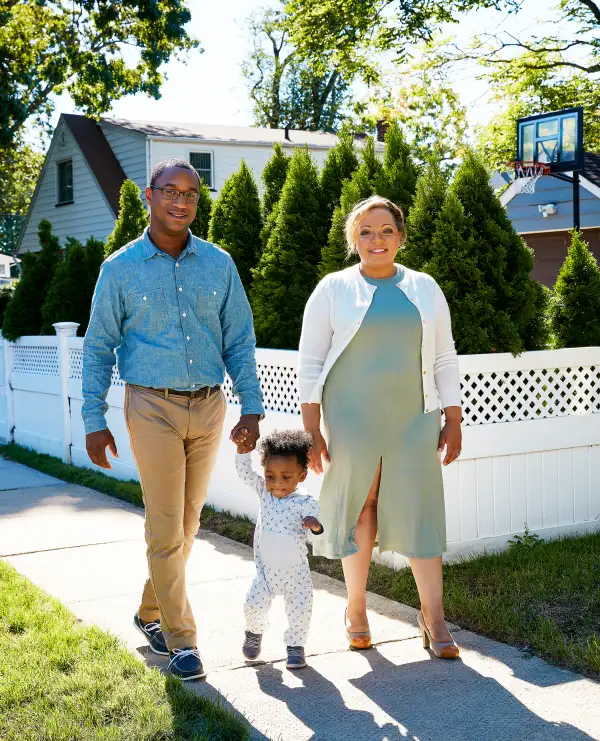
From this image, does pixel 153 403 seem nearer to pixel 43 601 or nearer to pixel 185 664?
pixel 185 664

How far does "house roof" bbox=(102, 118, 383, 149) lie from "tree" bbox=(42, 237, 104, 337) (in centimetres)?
1168

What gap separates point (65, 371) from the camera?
32.6ft

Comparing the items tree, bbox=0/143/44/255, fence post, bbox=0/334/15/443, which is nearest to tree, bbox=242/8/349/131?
→ tree, bbox=0/143/44/255

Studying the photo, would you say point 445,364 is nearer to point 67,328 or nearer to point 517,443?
point 517,443

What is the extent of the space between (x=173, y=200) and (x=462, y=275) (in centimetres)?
238

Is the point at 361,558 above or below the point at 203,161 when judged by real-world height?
below

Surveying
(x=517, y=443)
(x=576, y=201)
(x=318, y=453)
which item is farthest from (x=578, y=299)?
(x=576, y=201)

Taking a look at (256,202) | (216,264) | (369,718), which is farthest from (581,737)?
(256,202)

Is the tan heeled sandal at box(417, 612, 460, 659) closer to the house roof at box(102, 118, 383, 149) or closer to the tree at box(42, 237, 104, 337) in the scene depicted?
the tree at box(42, 237, 104, 337)

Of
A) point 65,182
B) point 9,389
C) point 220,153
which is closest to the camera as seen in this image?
point 9,389

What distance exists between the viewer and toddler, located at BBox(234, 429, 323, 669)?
4.10 metres

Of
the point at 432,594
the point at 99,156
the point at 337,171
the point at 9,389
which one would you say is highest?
the point at 99,156

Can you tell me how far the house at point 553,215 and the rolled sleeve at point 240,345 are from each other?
40.2 feet

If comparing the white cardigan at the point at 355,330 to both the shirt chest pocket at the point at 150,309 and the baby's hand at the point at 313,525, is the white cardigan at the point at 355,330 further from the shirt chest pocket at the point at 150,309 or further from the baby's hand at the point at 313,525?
the shirt chest pocket at the point at 150,309
